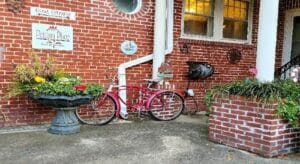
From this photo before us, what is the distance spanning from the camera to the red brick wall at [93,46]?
18.5ft

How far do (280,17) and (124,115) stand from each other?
485 cm

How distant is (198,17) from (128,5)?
178 cm

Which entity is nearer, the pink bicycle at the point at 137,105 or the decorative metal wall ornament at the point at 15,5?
the decorative metal wall ornament at the point at 15,5

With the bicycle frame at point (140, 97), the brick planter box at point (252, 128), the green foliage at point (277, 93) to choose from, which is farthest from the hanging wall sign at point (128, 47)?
the green foliage at point (277, 93)

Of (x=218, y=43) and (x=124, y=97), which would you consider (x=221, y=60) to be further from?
(x=124, y=97)

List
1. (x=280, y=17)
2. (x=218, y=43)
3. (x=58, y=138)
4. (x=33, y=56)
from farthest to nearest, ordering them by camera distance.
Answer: (x=280, y=17) → (x=218, y=43) → (x=33, y=56) → (x=58, y=138)

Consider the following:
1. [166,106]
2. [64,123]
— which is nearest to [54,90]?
[64,123]

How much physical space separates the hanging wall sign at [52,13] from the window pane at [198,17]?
2.51 metres

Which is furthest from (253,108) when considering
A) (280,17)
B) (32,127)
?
(280,17)

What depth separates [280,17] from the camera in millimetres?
9156

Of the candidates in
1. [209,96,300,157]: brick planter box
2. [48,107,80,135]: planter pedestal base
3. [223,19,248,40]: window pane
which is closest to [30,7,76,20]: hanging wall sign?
[48,107,80,135]: planter pedestal base

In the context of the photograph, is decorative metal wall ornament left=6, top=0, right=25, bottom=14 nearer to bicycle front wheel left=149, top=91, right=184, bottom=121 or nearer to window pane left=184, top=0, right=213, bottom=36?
bicycle front wheel left=149, top=91, right=184, bottom=121

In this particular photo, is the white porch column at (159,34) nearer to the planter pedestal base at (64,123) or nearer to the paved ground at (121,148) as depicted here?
the paved ground at (121,148)

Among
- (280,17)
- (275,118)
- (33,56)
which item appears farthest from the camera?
(280,17)
